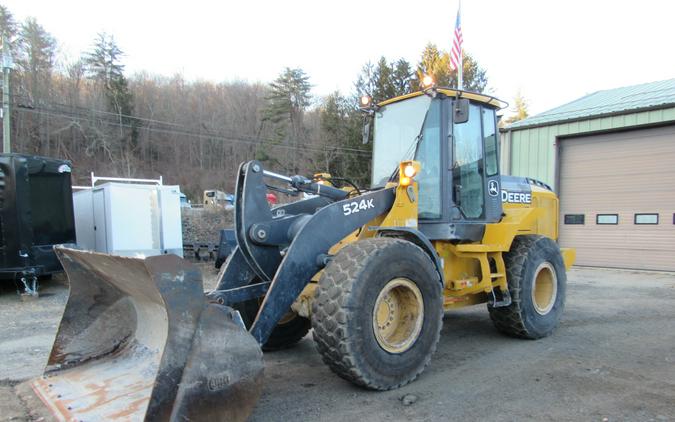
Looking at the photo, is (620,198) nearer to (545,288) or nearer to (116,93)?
(545,288)

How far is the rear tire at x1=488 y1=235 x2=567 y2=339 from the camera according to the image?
542cm

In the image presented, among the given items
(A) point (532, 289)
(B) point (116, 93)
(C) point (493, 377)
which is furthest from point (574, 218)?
(B) point (116, 93)

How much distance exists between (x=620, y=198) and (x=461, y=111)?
10.4 m

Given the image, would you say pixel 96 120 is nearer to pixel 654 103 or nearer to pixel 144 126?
pixel 144 126

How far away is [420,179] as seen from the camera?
200 inches

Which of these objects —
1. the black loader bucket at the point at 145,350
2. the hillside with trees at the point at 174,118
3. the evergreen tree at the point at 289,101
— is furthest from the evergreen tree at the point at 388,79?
the black loader bucket at the point at 145,350

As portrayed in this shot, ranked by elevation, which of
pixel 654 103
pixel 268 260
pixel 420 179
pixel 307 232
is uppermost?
pixel 654 103

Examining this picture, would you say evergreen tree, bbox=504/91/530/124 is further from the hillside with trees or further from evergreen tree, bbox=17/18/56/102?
evergreen tree, bbox=17/18/56/102

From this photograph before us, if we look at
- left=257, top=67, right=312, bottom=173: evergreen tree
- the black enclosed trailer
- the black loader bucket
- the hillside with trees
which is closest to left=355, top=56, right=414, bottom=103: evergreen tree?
the hillside with trees

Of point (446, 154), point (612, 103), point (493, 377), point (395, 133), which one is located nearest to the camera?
point (493, 377)

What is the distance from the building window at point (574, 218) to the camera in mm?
13586

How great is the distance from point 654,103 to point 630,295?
19.1ft

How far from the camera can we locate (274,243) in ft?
13.5

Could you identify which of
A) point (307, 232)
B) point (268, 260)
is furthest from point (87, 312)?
point (307, 232)
